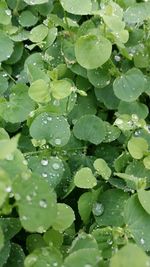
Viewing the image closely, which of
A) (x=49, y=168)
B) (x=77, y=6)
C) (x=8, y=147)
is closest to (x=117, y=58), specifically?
(x=77, y=6)

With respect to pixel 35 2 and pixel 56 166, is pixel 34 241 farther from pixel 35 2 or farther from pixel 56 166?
pixel 35 2

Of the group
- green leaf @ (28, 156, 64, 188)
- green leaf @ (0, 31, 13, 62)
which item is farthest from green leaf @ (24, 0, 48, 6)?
green leaf @ (28, 156, 64, 188)

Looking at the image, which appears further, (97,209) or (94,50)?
(94,50)

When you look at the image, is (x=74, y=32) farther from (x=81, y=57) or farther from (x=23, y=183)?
(x=23, y=183)

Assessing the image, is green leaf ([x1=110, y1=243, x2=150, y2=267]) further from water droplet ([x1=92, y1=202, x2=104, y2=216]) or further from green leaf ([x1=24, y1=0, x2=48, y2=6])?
green leaf ([x1=24, y1=0, x2=48, y2=6])

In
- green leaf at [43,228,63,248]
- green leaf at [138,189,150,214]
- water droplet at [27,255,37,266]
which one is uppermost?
green leaf at [138,189,150,214]

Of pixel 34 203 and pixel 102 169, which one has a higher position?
pixel 34 203

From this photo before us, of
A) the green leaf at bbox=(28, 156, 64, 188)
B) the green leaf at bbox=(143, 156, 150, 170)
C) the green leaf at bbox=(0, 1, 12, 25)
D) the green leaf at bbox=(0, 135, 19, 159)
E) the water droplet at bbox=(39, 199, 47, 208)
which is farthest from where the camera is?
the green leaf at bbox=(0, 1, 12, 25)
